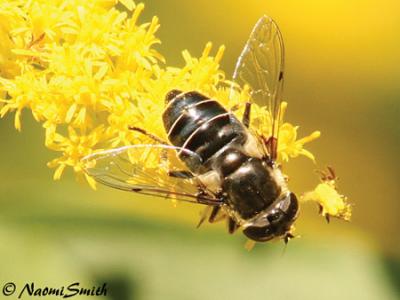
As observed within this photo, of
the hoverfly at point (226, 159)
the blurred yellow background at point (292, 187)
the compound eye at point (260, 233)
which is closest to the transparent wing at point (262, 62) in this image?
the hoverfly at point (226, 159)

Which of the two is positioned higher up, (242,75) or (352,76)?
(242,75)

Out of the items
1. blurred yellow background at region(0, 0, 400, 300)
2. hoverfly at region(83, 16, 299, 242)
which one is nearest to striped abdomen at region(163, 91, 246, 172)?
hoverfly at region(83, 16, 299, 242)

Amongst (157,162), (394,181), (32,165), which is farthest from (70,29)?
(394,181)

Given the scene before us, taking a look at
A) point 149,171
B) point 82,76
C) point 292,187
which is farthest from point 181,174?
point 292,187

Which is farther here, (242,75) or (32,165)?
(32,165)

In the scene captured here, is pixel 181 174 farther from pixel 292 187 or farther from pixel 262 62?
pixel 292 187

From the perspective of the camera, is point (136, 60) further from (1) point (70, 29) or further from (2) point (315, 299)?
(2) point (315, 299)
